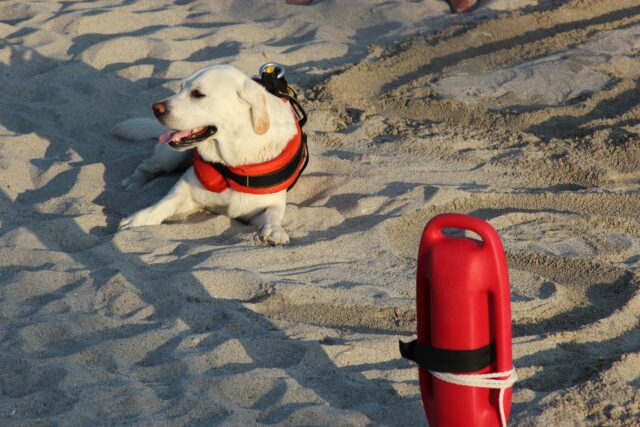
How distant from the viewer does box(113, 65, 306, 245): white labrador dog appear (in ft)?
13.7

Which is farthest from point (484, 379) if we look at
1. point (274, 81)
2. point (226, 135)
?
point (274, 81)

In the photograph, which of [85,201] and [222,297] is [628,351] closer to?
[222,297]

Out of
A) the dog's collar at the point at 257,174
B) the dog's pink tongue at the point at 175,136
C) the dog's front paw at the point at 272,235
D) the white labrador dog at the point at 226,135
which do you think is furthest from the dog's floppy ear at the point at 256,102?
the dog's front paw at the point at 272,235

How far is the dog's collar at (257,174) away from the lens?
4.36 metres

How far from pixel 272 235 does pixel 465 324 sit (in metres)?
1.87

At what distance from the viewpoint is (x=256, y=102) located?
4.21 meters

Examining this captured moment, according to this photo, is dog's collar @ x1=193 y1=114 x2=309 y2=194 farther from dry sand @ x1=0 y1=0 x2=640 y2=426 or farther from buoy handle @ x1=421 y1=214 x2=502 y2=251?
buoy handle @ x1=421 y1=214 x2=502 y2=251

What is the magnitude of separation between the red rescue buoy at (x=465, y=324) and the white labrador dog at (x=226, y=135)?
1.78 meters

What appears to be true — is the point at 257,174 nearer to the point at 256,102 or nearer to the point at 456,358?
the point at 256,102

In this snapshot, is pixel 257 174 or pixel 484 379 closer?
pixel 484 379

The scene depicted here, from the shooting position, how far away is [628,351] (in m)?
3.04

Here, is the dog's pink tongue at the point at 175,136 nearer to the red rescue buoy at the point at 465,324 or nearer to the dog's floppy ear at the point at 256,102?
the dog's floppy ear at the point at 256,102

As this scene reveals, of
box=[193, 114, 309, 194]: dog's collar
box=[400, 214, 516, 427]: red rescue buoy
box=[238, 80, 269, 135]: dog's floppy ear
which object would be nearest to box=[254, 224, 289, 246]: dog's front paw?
box=[193, 114, 309, 194]: dog's collar

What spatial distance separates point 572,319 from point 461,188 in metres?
1.37
